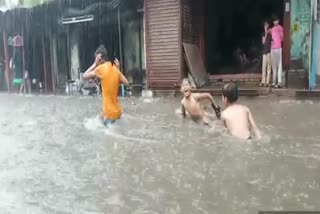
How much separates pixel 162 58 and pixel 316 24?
15.0ft

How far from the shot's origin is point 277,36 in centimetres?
1238

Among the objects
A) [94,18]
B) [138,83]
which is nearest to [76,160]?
[138,83]

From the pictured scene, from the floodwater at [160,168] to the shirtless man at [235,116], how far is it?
0.54ft

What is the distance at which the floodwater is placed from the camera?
423 centimetres

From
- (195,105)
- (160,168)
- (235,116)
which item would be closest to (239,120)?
(235,116)

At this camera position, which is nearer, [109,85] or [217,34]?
[109,85]

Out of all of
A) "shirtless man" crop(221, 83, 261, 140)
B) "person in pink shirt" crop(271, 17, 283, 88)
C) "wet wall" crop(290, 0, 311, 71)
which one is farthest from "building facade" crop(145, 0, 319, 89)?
"shirtless man" crop(221, 83, 261, 140)

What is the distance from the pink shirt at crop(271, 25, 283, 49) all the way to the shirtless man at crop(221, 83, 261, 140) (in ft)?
23.1

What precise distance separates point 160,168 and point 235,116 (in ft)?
3.79

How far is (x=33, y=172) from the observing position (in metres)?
5.55

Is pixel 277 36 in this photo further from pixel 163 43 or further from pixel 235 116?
pixel 235 116

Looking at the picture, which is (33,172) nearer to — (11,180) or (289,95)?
(11,180)

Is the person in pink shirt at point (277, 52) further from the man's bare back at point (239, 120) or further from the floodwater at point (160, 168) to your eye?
the man's bare back at point (239, 120)

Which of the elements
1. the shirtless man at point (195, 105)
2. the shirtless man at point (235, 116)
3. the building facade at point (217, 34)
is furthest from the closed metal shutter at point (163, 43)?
the shirtless man at point (235, 116)
